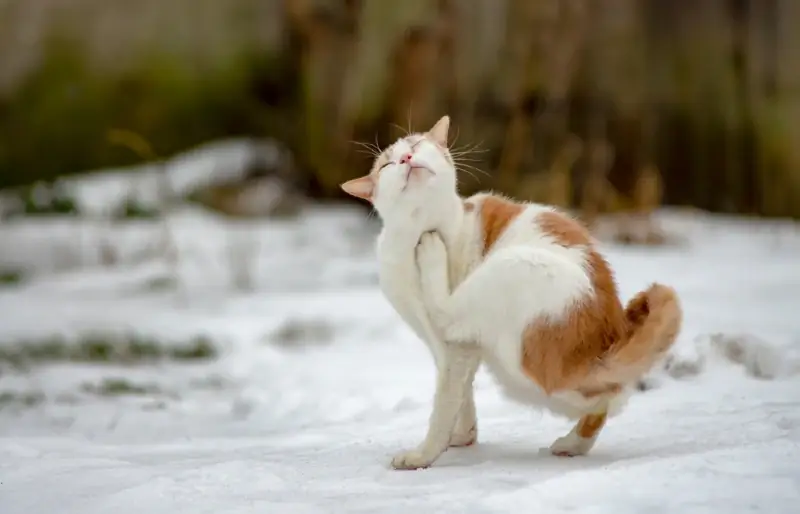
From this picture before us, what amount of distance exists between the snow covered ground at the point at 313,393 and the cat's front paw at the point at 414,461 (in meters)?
0.02

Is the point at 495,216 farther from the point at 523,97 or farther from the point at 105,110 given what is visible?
the point at 105,110

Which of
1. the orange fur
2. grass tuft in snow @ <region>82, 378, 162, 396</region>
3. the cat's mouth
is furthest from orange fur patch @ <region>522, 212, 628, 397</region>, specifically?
grass tuft in snow @ <region>82, 378, 162, 396</region>

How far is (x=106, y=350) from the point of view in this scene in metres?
3.26

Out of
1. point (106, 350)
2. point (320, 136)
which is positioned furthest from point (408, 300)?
point (320, 136)

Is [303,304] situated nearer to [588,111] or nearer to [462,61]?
[462,61]

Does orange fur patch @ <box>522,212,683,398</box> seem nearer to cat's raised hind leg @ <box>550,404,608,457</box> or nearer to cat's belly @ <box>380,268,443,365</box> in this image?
cat's raised hind leg @ <box>550,404,608,457</box>

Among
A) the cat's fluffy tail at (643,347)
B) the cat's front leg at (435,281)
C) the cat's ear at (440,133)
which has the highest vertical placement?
the cat's ear at (440,133)

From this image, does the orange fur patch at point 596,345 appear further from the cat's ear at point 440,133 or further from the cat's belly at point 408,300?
the cat's ear at point 440,133

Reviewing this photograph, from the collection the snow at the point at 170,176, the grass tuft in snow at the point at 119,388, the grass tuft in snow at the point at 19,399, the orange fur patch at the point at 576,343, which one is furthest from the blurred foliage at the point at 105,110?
the orange fur patch at the point at 576,343

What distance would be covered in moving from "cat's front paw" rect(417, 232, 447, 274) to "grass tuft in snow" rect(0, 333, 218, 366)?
1854 millimetres

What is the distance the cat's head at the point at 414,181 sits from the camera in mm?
Answer: 1548

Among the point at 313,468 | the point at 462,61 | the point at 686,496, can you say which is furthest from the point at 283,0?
the point at 686,496

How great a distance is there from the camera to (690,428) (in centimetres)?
172

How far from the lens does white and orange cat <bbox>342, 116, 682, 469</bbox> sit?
57.5 inches
